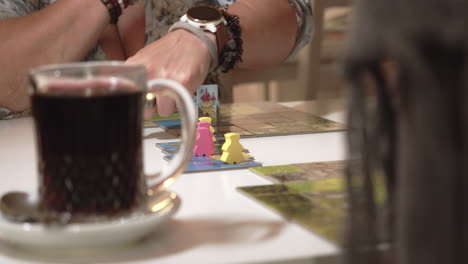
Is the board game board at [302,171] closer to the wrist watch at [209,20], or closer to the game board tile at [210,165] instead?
the game board tile at [210,165]

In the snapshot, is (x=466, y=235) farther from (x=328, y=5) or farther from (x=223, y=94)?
(x=328, y=5)

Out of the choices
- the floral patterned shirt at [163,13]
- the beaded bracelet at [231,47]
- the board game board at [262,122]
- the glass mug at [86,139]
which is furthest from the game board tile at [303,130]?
the glass mug at [86,139]

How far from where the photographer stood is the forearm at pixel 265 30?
1294 millimetres

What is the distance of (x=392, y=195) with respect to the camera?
425 mm

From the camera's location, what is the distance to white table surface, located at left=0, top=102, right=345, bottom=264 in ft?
1.60

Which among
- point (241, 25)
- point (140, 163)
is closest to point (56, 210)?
point (140, 163)

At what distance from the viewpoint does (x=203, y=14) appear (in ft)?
3.73

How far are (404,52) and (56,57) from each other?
1.09 meters

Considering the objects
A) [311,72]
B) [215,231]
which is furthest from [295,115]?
[311,72]

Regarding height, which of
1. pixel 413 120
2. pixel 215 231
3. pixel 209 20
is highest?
pixel 209 20

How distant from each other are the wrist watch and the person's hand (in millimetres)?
53

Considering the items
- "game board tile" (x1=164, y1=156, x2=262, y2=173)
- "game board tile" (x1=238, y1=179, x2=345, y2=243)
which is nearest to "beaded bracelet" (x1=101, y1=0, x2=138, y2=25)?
"game board tile" (x1=164, y1=156, x2=262, y2=173)

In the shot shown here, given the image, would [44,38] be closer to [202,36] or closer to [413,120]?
[202,36]

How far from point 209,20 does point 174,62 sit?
0.48 feet
